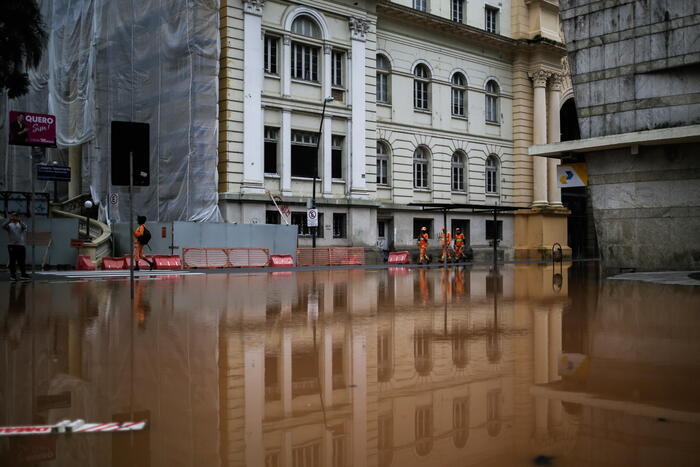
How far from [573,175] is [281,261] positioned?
13.1 metres

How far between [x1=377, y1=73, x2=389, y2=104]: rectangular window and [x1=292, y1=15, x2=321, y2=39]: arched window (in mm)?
5346

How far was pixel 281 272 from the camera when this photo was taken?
87.5 feet

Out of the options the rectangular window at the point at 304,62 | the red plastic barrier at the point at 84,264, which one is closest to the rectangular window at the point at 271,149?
the rectangular window at the point at 304,62

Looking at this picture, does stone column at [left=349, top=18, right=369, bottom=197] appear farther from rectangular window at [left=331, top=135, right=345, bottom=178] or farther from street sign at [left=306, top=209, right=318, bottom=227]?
street sign at [left=306, top=209, right=318, bottom=227]

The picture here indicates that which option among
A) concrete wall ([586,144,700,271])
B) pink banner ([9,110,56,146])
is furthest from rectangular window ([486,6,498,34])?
pink banner ([9,110,56,146])

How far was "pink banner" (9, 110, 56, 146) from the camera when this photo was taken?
74.0ft

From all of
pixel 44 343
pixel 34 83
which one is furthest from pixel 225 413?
pixel 34 83

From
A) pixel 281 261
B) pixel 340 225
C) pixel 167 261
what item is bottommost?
pixel 281 261

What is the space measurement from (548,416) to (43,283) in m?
17.3

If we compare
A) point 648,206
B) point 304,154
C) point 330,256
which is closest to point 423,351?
point 648,206

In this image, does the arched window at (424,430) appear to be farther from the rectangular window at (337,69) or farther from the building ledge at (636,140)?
the rectangular window at (337,69)

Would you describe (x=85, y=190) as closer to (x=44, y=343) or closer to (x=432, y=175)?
(x=432, y=175)

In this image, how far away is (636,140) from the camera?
2022cm

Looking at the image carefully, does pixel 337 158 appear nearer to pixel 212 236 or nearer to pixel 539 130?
pixel 212 236
